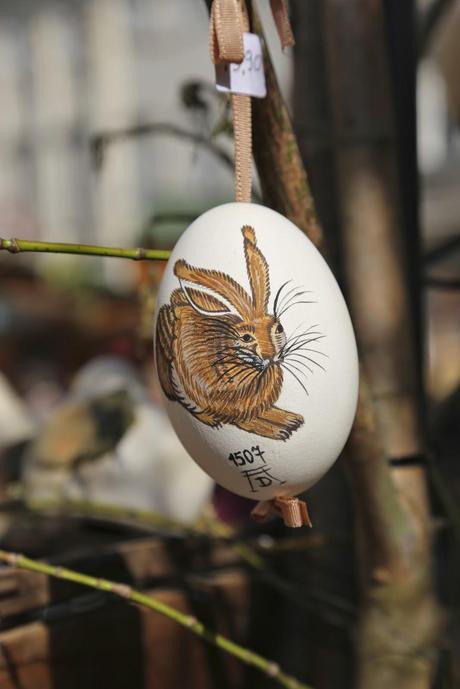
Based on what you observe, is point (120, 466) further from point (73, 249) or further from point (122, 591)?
point (73, 249)

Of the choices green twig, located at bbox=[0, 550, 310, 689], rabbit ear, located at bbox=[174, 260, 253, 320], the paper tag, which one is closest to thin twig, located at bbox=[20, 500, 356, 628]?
green twig, located at bbox=[0, 550, 310, 689]

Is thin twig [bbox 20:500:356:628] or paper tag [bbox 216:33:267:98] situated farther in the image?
thin twig [bbox 20:500:356:628]

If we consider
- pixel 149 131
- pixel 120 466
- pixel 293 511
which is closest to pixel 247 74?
pixel 293 511

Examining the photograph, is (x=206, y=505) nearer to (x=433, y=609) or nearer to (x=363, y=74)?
(x=433, y=609)

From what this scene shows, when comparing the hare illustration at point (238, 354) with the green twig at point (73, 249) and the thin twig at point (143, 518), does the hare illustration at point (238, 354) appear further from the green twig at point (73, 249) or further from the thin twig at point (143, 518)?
the thin twig at point (143, 518)

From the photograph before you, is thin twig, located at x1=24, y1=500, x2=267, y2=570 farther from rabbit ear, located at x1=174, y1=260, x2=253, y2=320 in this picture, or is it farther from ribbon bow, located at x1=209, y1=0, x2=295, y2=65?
ribbon bow, located at x1=209, y1=0, x2=295, y2=65

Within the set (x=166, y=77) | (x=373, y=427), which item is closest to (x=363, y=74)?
(x=373, y=427)

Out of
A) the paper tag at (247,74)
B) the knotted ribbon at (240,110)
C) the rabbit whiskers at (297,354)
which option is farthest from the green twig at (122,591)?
the paper tag at (247,74)

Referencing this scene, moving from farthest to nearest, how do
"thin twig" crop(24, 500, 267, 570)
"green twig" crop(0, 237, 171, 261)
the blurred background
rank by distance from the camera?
"thin twig" crop(24, 500, 267, 570) < the blurred background < "green twig" crop(0, 237, 171, 261)
